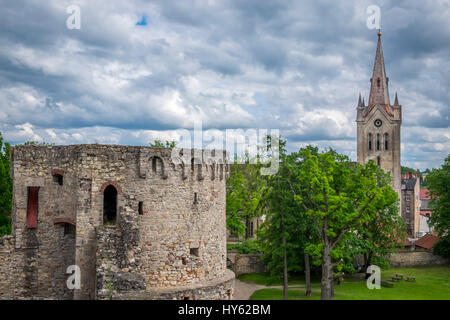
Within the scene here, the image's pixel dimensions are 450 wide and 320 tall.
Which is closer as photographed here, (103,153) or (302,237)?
(103,153)

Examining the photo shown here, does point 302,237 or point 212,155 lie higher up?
point 212,155

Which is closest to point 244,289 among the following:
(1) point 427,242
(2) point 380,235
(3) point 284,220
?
(3) point 284,220

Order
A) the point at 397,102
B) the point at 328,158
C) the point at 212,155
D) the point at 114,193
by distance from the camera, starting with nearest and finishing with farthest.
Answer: the point at 114,193
the point at 212,155
the point at 328,158
the point at 397,102

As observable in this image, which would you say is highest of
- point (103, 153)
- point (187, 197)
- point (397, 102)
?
point (397, 102)

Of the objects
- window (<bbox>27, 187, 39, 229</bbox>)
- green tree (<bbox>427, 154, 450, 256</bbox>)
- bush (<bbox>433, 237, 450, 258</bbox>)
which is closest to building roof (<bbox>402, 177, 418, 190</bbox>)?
green tree (<bbox>427, 154, 450, 256</bbox>)

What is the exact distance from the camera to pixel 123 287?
18.8 m

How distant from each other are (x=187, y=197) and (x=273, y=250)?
14209 mm

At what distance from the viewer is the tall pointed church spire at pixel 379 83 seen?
84188 millimetres

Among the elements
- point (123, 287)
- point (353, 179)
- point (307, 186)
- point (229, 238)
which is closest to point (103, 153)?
point (123, 287)

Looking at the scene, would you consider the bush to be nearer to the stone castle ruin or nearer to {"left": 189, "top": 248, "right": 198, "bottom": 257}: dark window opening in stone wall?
the stone castle ruin

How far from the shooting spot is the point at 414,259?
173 ft

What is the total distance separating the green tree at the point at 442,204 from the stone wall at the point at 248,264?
23.4 m

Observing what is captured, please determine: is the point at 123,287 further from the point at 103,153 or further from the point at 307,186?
the point at 307,186

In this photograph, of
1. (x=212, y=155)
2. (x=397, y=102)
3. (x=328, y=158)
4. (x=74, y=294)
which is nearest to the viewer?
(x=74, y=294)
